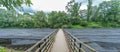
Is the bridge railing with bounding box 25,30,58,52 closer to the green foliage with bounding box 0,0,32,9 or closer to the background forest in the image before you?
the green foliage with bounding box 0,0,32,9

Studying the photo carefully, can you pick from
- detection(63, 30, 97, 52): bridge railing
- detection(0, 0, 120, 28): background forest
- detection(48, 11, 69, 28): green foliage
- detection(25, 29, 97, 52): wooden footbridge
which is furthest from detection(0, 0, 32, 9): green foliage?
detection(48, 11, 69, 28): green foliage

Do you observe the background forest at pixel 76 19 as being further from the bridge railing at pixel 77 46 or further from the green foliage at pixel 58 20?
the bridge railing at pixel 77 46

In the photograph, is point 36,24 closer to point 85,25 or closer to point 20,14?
point 85,25

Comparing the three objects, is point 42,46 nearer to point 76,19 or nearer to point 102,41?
point 102,41

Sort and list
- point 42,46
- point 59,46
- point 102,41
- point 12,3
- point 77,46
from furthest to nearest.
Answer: point 102,41, point 59,46, point 77,46, point 12,3, point 42,46

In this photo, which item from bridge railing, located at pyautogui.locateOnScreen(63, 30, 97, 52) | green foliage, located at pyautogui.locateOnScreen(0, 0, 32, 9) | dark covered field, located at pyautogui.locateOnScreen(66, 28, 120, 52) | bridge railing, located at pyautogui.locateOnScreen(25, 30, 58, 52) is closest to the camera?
bridge railing, located at pyautogui.locateOnScreen(25, 30, 58, 52)

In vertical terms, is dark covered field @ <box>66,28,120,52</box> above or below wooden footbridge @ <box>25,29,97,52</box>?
below

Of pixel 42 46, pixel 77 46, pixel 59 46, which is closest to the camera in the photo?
pixel 42 46

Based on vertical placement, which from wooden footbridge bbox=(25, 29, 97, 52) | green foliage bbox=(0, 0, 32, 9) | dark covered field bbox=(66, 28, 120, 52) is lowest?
dark covered field bbox=(66, 28, 120, 52)

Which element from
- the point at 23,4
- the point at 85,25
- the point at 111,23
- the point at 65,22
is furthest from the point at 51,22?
the point at 23,4

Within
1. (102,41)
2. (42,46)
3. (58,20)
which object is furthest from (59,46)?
(58,20)

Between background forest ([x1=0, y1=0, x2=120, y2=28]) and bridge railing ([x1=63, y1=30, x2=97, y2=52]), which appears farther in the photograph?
background forest ([x1=0, y1=0, x2=120, y2=28])

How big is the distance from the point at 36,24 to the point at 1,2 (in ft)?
210

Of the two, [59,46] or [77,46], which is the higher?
[77,46]
